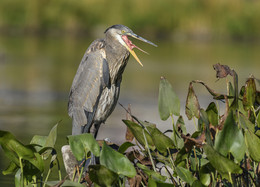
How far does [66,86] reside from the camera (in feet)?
47.0

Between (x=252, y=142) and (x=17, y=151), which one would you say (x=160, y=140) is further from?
(x=17, y=151)

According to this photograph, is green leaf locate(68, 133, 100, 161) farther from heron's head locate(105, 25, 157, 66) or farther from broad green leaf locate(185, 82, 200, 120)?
heron's head locate(105, 25, 157, 66)

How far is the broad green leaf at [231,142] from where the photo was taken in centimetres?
376

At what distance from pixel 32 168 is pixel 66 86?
10.1m

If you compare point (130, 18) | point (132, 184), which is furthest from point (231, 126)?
point (130, 18)

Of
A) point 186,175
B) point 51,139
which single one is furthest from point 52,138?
point 186,175

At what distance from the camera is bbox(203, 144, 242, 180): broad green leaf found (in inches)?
145

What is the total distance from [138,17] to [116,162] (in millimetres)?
29896

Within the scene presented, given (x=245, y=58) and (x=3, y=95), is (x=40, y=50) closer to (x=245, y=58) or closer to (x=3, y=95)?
(x=245, y=58)

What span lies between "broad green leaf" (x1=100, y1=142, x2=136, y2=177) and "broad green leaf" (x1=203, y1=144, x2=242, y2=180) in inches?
19.7

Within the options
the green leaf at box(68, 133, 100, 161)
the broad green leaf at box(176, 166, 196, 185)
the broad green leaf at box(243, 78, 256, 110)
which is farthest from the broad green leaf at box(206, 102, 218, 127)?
the green leaf at box(68, 133, 100, 161)

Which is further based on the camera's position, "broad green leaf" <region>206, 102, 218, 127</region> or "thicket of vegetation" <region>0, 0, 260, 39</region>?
"thicket of vegetation" <region>0, 0, 260, 39</region>

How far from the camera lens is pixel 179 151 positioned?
4.09 metres

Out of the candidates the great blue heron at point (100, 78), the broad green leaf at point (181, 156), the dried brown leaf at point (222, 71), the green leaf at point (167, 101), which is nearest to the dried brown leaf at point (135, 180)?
the broad green leaf at point (181, 156)
